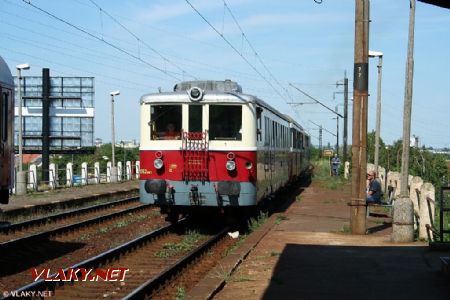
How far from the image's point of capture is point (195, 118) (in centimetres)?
1340

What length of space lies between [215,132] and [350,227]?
10.7 ft

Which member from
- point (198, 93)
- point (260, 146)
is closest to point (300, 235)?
point (260, 146)

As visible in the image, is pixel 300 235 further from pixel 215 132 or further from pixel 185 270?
pixel 185 270

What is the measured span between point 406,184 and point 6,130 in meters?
7.00

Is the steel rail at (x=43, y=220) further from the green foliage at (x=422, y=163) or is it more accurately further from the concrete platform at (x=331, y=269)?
the green foliage at (x=422, y=163)

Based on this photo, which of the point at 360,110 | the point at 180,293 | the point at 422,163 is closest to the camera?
the point at 180,293

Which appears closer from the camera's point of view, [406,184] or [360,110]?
[406,184]

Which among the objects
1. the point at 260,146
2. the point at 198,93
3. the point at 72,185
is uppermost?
the point at 198,93

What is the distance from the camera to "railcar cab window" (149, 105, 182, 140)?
13.4 meters

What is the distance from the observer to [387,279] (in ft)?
26.9

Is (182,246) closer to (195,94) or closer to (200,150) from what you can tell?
(200,150)

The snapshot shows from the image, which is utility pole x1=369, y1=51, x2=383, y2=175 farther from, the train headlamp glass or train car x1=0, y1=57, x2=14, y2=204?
train car x1=0, y1=57, x2=14, y2=204

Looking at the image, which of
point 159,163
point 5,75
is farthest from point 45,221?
point 5,75

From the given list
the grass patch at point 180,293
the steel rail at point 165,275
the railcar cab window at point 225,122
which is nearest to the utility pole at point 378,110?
the railcar cab window at point 225,122
